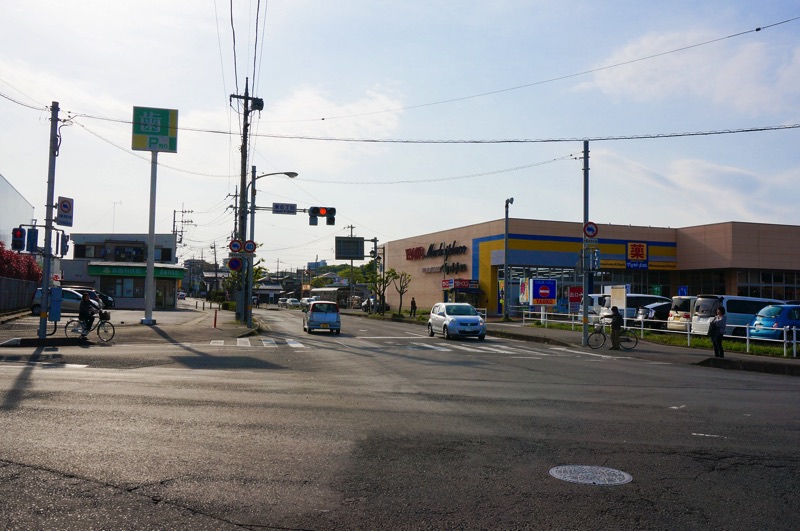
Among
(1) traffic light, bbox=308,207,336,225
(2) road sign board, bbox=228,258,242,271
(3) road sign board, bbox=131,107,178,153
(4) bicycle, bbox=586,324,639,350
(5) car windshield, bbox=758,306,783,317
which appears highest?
(3) road sign board, bbox=131,107,178,153

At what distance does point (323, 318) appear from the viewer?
30.8 meters

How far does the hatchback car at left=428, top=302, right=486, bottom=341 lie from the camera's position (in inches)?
1077

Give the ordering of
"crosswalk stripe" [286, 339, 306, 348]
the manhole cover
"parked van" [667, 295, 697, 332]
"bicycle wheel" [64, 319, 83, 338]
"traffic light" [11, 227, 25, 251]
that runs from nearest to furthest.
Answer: the manhole cover → "traffic light" [11, 227, 25, 251] → "bicycle wheel" [64, 319, 83, 338] → "crosswalk stripe" [286, 339, 306, 348] → "parked van" [667, 295, 697, 332]

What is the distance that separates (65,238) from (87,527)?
A: 20408mm

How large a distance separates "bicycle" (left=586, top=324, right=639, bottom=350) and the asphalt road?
375 inches

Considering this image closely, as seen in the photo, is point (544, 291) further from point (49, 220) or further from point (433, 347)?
point (49, 220)

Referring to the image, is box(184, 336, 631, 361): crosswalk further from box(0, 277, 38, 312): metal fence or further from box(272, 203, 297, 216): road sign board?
box(0, 277, 38, 312): metal fence

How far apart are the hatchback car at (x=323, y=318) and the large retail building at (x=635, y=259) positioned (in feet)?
83.0

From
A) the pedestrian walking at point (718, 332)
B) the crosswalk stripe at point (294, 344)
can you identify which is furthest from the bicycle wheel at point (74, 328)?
the pedestrian walking at point (718, 332)

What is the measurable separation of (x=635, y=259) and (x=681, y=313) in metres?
32.6

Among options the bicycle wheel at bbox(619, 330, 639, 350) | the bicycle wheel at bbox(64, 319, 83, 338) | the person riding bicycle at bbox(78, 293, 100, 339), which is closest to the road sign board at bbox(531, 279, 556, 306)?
the bicycle wheel at bbox(619, 330, 639, 350)

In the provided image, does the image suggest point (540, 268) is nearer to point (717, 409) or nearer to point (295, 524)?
point (717, 409)

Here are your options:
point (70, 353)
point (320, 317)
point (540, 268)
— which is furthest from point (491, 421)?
point (540, 268)

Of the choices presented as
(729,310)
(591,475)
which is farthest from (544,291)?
(591,475)
